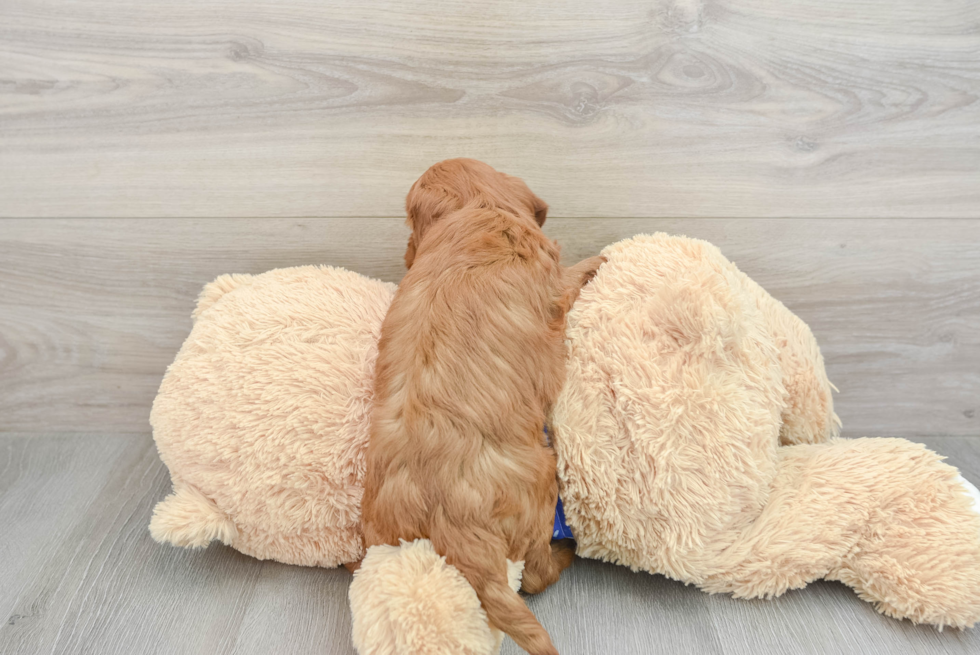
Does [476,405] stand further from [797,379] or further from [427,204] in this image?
[797,379]

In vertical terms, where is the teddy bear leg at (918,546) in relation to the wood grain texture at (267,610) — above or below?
above

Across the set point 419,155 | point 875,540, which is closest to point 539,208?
point 419,155

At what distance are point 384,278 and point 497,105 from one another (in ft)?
1.05

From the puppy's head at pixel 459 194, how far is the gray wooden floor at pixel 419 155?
6.9 inches

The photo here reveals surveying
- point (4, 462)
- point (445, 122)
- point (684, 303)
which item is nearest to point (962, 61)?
point (684, 303)

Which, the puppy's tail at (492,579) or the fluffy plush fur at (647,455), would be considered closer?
the puppy's tail at (492,579)

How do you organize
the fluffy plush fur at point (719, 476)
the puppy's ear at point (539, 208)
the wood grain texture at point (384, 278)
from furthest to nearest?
1. the wood grain texture at point (384, 278)
2. the puppy's ear at point (539, 208)
3. the fluffy plush fur at point (719, 476)

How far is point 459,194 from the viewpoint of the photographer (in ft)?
2.59

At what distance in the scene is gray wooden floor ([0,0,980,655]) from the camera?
937mm

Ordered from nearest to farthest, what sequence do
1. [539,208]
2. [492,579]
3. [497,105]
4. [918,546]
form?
[492,579], [918,546], [539,208], [497,105]

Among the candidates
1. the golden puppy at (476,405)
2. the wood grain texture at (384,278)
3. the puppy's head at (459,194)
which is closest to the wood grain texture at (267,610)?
the golden puppy at (476,405)

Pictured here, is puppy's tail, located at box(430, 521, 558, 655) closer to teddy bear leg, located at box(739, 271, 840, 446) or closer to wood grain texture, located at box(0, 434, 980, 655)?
wood grain texture, located at box(0, 434, 980, 655)

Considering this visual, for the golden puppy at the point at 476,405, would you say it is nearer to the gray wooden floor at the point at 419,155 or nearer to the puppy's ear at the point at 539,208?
the puppy's ear at the point at 539,208

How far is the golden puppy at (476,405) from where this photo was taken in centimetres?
65
